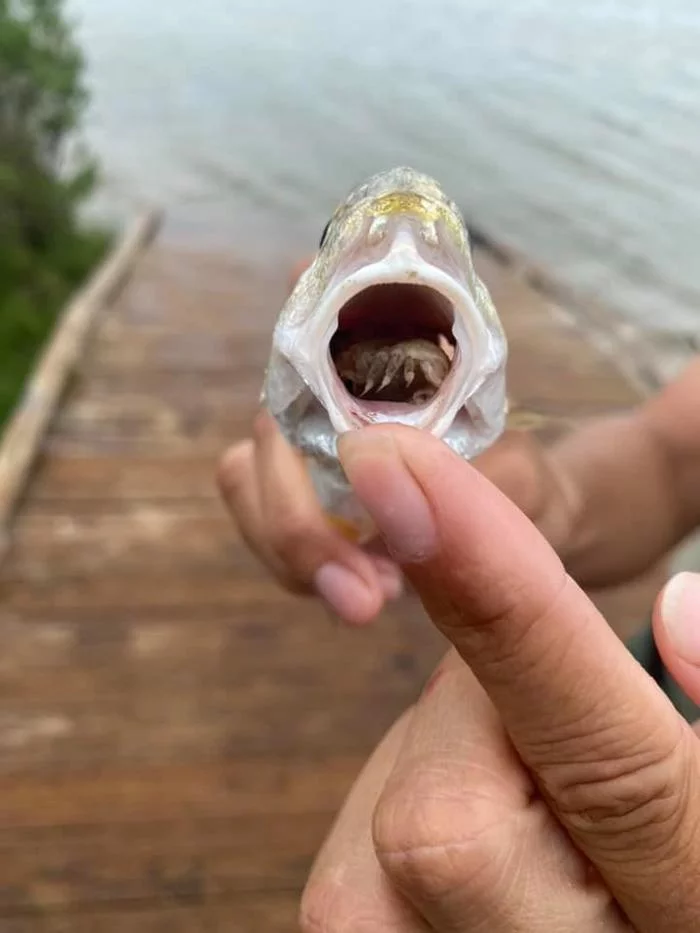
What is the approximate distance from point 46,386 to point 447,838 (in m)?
3.40

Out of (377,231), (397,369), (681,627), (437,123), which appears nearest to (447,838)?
(681,627)

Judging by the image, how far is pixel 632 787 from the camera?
35.0 inches

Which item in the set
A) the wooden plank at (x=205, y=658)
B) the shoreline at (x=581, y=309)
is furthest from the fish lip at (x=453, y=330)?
the shoreline at (x=581, y=309)

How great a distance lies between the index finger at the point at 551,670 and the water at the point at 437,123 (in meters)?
6.91

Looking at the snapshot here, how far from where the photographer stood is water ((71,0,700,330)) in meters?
9.66

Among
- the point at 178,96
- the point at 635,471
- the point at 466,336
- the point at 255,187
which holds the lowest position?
the point at 178,96

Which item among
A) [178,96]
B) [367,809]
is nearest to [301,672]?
[367,809]

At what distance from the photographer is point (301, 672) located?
9.48 feet

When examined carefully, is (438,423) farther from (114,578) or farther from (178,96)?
(178,96)

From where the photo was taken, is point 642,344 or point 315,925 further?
point 642,344

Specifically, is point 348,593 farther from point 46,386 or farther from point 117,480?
point 46,386

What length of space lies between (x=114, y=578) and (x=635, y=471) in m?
1.70

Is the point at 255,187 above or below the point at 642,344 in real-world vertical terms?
below

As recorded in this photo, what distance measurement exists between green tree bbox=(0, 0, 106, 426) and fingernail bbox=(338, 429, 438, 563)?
4918mm
